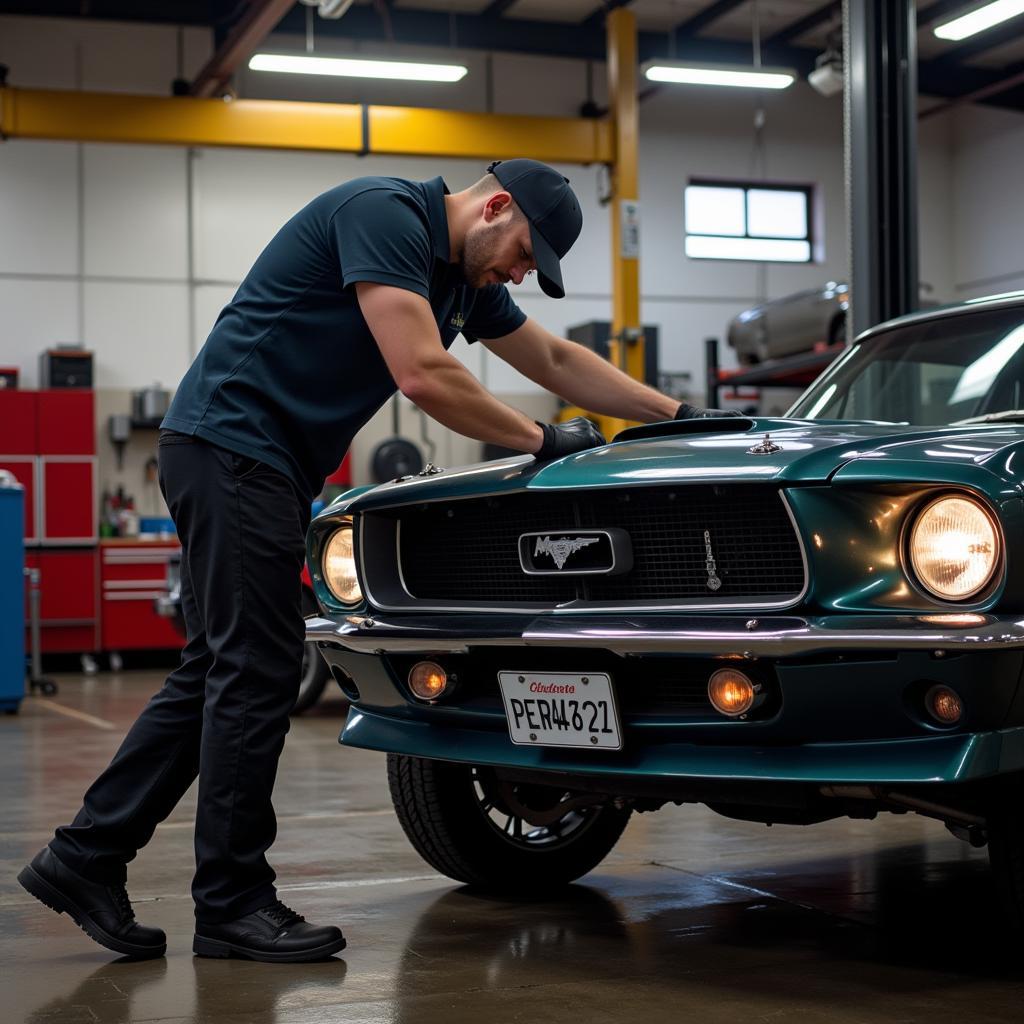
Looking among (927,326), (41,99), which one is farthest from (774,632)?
(41,99)

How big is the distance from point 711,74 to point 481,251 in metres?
10.5

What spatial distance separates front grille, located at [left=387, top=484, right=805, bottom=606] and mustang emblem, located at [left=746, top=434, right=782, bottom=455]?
80 millimetres

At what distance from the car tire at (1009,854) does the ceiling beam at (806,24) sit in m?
13.7

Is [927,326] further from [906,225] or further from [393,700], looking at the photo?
[906,225]

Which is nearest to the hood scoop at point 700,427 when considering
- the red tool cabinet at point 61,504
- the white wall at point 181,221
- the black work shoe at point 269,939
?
the black work shoe at point 269,939

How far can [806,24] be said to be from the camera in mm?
15727

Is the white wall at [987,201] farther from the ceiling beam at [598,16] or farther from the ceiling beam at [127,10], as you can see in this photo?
the ceiling beam at [127,10]

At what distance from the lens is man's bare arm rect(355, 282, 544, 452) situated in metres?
2.74

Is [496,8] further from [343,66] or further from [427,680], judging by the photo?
[427,680]

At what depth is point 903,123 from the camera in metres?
6.45

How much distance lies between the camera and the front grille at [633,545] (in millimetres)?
2562

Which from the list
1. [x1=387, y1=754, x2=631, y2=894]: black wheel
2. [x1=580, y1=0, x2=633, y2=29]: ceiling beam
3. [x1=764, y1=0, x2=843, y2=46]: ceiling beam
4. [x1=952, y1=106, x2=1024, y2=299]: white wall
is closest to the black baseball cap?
[x1=387, y1=754, x2=631, y2=894]: black wheel

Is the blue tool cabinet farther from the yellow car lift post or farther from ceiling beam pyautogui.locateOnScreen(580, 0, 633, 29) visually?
ceiling beam pyautogui.locateOnScreen(580, 0, 633, 29)

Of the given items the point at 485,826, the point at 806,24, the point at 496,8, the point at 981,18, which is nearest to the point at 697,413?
the point at 485,826
